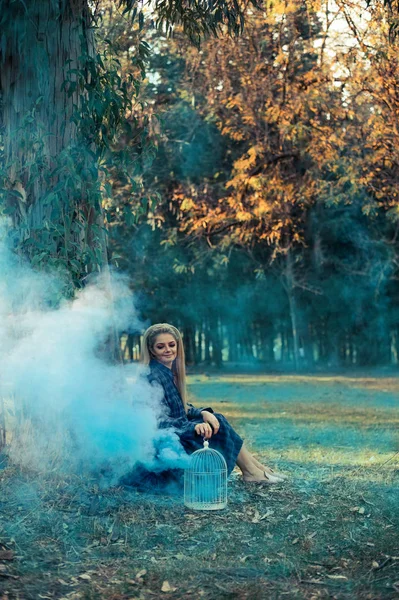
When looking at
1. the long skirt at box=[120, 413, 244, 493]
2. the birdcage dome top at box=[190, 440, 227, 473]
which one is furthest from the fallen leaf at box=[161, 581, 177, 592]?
the long skirt at box=[120, 413, 244, 493]

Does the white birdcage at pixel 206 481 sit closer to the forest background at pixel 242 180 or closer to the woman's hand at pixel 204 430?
the woman's hand at pixel 204 430

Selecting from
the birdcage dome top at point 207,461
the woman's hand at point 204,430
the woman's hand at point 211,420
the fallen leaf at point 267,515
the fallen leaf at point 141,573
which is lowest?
the fallen leaf at point 141,573

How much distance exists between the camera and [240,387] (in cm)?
1922

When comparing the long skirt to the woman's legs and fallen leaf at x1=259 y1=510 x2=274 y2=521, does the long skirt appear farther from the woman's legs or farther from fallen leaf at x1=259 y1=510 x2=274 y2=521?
fallen leaf at x1=259 y1=510 x2=274 y2=521

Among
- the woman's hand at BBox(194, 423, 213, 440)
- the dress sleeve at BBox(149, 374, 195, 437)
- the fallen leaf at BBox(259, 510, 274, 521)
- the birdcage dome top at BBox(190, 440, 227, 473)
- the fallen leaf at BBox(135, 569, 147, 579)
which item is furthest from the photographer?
the dress sleeve at BBox(149, 374, 195, 437)

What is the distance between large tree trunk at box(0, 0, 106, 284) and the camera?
6.83 meters

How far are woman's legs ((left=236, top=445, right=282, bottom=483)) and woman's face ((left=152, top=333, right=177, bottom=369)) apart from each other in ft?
3.06

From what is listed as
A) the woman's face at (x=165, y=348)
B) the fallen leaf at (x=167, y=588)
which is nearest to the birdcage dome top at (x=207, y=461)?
the woman's face at (x=165, y=348)

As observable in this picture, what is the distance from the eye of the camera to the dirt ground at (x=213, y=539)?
4723 mm

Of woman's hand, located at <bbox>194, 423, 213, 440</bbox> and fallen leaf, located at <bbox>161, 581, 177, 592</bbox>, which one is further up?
woman's hand, located at <bbox>194, 423, 213, 440</bbox>

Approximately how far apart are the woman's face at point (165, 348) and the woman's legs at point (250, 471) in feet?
3.06

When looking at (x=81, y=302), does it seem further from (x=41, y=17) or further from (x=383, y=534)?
(x=383, y=534)

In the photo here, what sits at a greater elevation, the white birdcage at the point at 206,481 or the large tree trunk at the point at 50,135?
the large tree trunk at the point at 50,135

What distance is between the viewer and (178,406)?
22.3 ft
